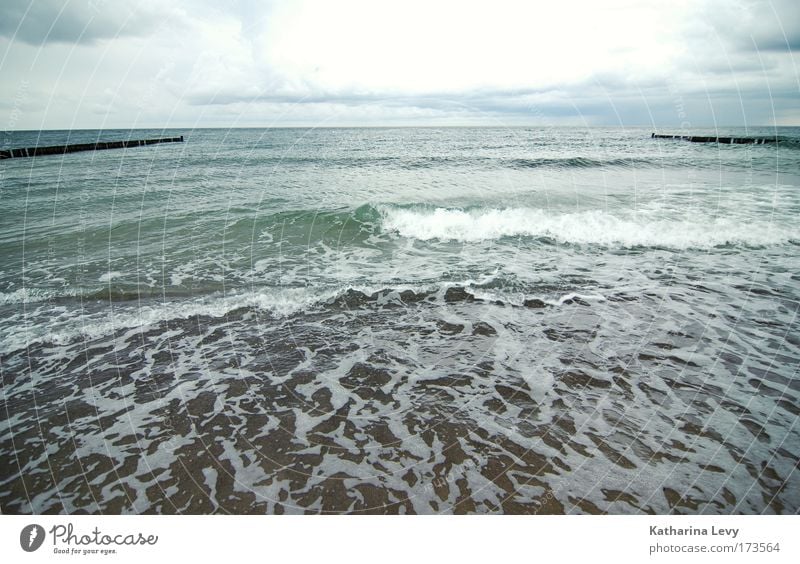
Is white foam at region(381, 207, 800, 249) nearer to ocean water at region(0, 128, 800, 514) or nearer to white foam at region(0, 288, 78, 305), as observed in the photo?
ocean water at region(0, 128, 800, 514)

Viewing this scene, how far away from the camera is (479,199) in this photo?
22891 mm

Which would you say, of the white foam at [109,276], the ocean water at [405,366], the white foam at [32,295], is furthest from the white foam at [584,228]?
the white foam at [32,295]

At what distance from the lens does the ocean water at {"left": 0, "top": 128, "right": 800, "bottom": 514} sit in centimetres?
510

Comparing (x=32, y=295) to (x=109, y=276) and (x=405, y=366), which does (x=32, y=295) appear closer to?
(x=109, y=276)

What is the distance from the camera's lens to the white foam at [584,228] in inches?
602

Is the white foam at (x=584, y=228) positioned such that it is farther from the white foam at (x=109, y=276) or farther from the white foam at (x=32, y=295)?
the white foam at (x=32, y=295)

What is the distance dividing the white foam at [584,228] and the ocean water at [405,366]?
0.17m

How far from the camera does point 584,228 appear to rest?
16.6m

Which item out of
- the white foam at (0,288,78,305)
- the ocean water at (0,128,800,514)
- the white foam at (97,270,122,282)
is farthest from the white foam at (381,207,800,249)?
the white foam at (0,288,78,305)

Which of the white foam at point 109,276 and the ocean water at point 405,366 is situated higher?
the white foam at point 109,276

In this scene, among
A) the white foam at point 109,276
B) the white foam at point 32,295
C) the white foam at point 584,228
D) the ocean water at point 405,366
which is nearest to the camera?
the ocean water at point 405,366
